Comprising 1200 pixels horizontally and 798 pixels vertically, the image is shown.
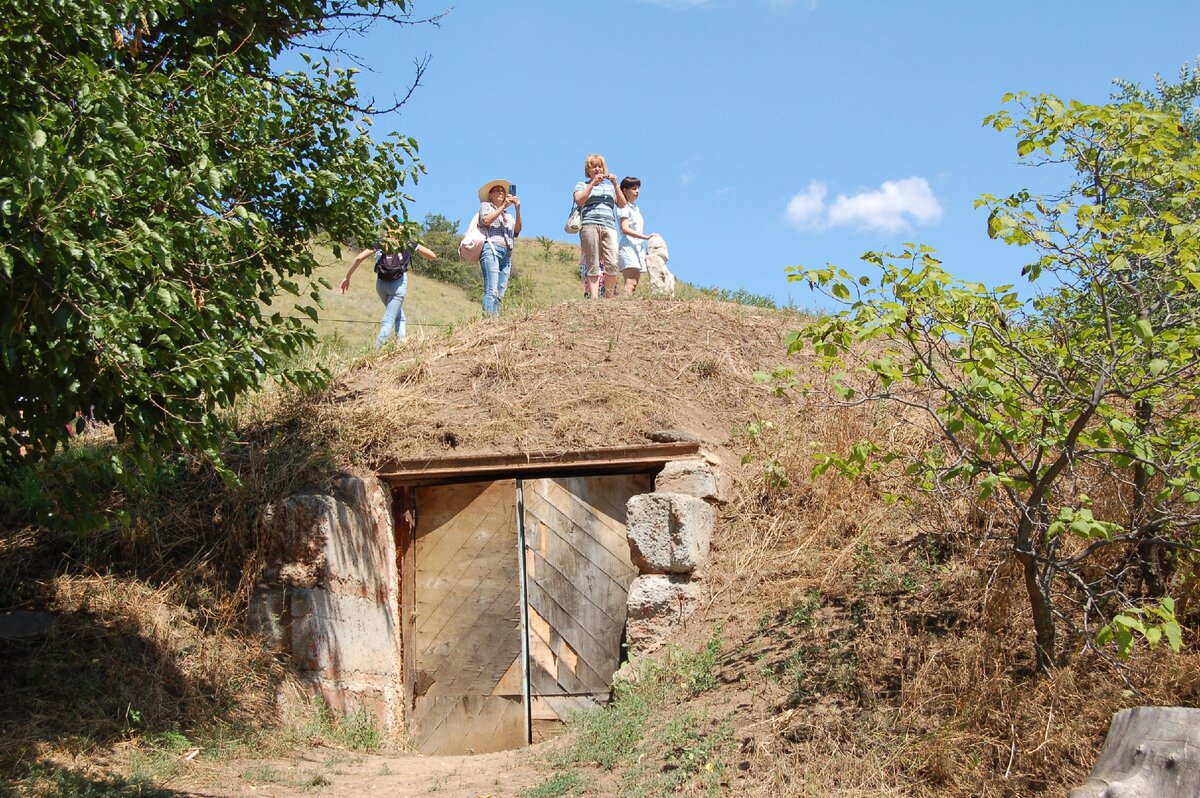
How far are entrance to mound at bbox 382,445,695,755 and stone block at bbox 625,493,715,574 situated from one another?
566mm

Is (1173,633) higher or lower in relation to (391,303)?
lower

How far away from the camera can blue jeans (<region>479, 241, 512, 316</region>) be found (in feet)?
36.2

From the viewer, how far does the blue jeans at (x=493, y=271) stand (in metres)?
11.0

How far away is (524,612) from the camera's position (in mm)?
8969

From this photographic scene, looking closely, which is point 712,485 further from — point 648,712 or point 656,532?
point 648,712

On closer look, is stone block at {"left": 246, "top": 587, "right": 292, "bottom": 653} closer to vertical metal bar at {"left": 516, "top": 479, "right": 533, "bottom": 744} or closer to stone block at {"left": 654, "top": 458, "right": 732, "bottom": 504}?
vertical metal bar at {"left": 516, "top": 479, "right": 533, "bottom": 744}

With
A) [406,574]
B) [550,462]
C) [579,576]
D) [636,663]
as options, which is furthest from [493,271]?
[636,663]

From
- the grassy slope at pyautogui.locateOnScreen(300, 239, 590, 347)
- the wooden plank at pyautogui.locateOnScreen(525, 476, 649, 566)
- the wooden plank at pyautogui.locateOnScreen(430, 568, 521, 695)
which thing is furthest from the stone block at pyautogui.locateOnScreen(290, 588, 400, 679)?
the grassy slope at pyautogui.locateOnScreen(300, 239, 590, 347)

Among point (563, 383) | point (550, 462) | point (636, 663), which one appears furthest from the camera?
point (563, 383)

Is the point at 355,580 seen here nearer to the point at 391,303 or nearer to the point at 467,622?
the point at 467,622

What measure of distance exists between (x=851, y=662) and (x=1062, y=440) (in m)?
2.10

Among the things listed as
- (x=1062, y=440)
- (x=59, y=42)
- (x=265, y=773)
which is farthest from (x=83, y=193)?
(x=1062, y=440)

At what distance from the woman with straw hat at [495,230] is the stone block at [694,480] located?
125 inches

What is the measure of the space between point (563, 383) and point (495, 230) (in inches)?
88.7
